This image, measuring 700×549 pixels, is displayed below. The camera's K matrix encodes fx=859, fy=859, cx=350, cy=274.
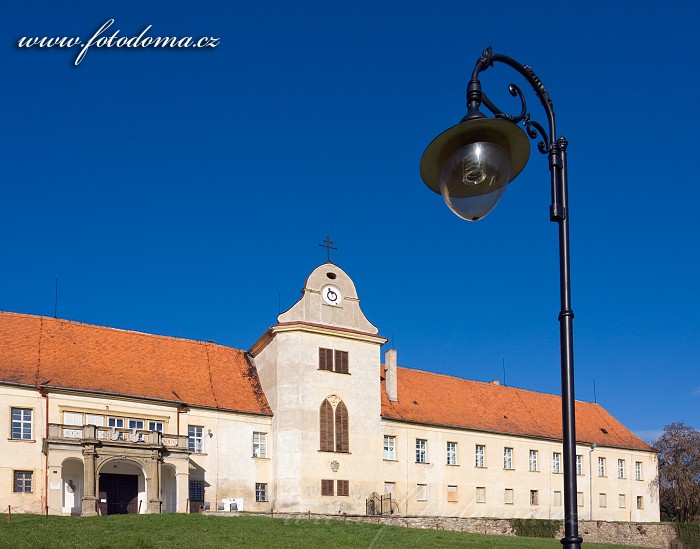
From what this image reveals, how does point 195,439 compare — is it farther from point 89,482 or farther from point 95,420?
point 89,482

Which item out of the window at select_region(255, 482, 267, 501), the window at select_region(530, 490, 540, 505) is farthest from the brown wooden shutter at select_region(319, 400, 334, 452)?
the window at select_region(530, 490, 540, 505)

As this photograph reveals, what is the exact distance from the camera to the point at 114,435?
39656 millimetres

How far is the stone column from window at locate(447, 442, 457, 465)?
22783 mm

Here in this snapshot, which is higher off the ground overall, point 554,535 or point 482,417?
point 482,417

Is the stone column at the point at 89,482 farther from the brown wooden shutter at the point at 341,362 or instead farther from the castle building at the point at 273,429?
the brown wooden shutter at the point at 341,362

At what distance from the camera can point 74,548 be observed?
82.2 feet

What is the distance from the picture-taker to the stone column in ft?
123

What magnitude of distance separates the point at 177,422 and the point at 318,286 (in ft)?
36.6

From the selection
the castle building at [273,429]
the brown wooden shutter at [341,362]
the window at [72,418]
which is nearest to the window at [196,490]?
the castle building at [273,429]

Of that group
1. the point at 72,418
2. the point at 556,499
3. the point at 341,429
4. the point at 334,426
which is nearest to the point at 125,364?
the point at 72,418

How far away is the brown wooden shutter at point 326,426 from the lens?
155 feet

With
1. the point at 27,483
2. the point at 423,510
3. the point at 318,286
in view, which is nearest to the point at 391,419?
the point at 423,510

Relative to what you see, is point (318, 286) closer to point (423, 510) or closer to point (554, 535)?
point (423, 510)

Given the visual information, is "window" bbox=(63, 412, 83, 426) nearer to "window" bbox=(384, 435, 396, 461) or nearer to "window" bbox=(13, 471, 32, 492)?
"window" bbox=(13, 471, 32, 492)
